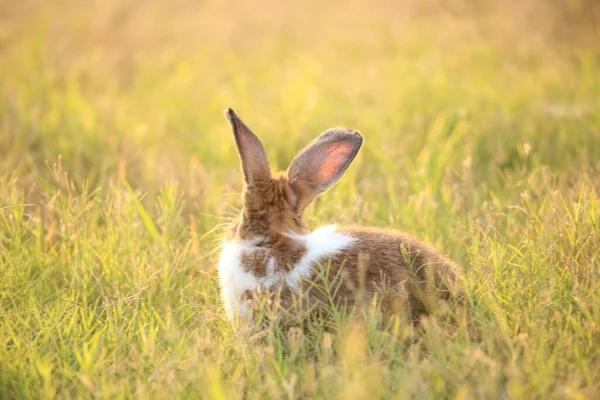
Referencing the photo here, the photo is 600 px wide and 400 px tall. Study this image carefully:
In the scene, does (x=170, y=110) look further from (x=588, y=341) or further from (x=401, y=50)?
(x=588, y=341)

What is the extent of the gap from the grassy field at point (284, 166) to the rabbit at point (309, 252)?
16 centimetres

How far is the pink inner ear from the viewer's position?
370 cm

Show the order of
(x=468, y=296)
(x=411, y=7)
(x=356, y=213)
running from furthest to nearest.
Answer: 1. (x=411, y=7)
2. (x=356, y=213)
3. (x=468, y=296)

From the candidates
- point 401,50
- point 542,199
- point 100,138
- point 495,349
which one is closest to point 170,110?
point 100,138

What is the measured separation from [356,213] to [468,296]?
1.21 m

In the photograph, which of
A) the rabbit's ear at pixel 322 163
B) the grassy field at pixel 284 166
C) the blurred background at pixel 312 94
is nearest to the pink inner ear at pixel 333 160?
the rabbit's ear at pixel 322 163

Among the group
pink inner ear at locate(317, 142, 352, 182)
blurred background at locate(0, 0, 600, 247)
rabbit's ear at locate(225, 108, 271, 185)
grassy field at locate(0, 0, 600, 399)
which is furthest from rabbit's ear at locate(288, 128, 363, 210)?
grassy field at locate(0, 0, 600, 399)

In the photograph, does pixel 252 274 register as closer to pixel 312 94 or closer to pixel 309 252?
pixel 309 252

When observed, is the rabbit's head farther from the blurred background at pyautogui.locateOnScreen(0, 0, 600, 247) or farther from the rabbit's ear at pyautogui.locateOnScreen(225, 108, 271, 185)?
the blurred background at pyautogui.locateOnScreen(0, 0, 600, 247)

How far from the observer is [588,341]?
3.07 meters

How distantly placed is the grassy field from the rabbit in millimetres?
162

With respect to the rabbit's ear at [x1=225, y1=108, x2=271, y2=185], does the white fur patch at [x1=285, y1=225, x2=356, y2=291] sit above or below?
below

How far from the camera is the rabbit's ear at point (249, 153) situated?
349cm

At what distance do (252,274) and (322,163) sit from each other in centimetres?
60
